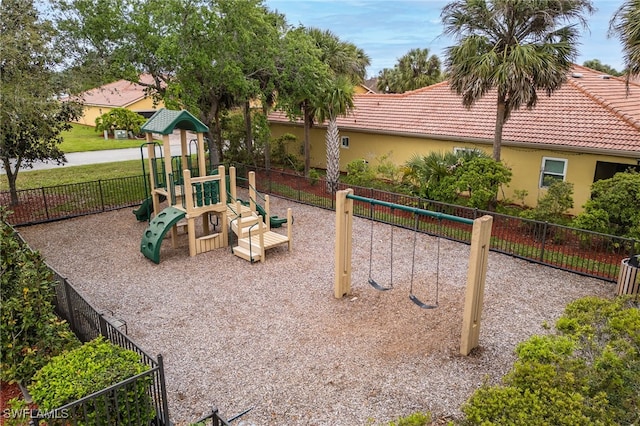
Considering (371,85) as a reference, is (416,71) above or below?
below

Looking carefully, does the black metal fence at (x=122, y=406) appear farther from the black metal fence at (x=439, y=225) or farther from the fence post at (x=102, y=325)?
the black metal fence at (x=439, y=225)

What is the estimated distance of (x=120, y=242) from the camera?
39.9 ft

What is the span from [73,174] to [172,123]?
13794 millimetres

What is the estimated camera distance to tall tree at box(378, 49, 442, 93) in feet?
96.7

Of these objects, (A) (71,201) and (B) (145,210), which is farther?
(A) (71,201)

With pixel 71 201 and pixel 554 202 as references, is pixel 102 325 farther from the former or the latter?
pixel 71 201

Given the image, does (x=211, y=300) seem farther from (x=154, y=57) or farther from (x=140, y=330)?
(x=154, y=57)

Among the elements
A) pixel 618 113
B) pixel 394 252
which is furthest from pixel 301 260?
pixel 618 113

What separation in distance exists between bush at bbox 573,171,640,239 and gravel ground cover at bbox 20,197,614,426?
1.97 meters

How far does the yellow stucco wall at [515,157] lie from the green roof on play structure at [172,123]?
1006 cm

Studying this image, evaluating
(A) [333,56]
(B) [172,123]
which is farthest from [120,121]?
(B) [172,123]

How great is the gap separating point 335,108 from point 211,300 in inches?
408

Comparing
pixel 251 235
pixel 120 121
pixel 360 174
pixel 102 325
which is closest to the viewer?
pixel 102 325

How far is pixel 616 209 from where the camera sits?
10.7 m
